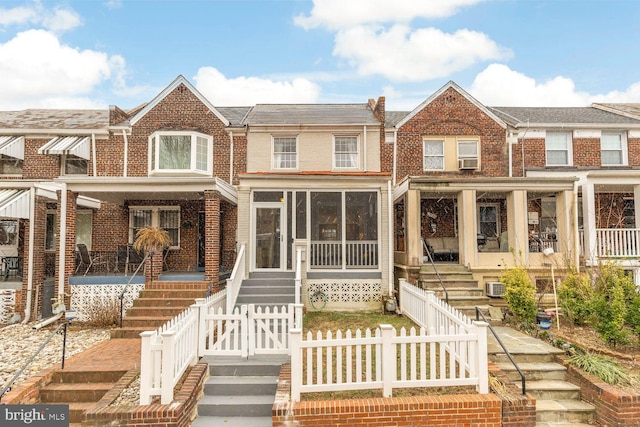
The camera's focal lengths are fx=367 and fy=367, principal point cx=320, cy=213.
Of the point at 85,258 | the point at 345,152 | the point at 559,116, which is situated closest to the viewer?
the point at 85,258

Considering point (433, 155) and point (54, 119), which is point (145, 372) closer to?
point (433, 155)

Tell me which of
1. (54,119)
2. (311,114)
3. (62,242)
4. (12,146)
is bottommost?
(62,242)

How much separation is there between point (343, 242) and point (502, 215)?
758 cm

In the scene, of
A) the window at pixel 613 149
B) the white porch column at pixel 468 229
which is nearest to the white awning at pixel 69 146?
the white porch column at pixel 468 229

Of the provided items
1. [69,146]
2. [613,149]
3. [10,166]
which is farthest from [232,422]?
[613,149]

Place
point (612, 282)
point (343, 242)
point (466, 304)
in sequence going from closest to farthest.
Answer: point (612, 282) → point (466, 304) → point (343, 242)

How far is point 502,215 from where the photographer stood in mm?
15086

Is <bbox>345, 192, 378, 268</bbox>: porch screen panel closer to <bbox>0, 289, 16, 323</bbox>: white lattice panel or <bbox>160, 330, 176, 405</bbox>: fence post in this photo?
<bbox>160, 330, 176, 405</bbox>: fence post

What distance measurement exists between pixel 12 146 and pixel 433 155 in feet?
54.4

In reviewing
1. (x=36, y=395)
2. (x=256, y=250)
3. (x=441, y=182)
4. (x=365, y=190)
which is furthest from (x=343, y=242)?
(x=36, y=395)

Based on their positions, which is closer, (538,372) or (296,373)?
(296,373)

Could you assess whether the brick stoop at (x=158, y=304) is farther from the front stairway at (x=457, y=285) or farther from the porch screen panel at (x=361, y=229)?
the front stairway at (x=457, y=285)

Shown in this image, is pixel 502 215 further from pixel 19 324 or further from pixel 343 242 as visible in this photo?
pixel 19 324

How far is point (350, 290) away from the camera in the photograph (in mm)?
11289
